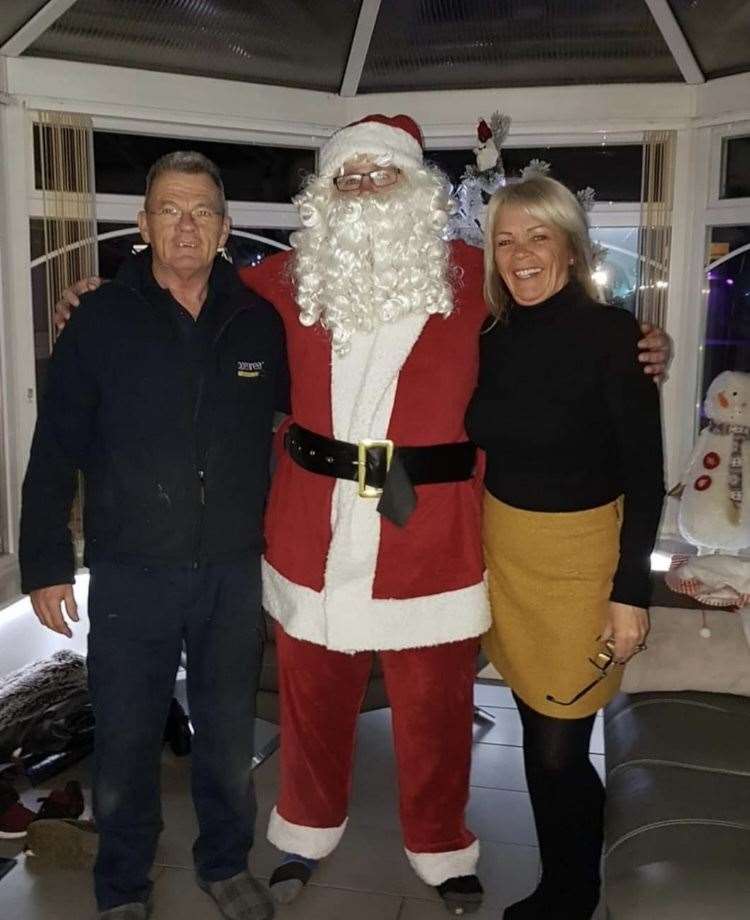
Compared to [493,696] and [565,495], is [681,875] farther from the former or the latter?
[493,696]

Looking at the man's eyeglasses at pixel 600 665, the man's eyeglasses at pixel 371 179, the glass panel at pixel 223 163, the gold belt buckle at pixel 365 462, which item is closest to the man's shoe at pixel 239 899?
the man's eyeglasses at pixel 600 665

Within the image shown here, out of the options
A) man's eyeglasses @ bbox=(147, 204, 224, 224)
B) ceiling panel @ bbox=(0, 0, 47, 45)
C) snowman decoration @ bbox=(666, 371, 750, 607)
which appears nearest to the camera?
man's eyeglasses @ bbox=(147, 204, 224, 224)

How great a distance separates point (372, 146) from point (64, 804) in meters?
1.93

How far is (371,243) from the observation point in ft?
6.39

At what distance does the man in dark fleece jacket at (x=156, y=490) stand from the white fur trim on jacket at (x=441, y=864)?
0.53 meters

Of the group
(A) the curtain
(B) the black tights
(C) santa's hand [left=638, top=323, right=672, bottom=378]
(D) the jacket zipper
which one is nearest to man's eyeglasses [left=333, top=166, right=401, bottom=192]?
(D) the jacket zipper

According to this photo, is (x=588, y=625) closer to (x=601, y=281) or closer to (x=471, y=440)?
(x=471, y=440)

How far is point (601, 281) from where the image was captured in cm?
189

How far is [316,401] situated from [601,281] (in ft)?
2.16

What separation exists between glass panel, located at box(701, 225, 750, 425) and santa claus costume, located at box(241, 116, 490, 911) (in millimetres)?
2745

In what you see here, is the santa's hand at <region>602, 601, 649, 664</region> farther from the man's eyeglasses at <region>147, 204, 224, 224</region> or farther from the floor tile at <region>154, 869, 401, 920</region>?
the man's eyeglasses at <region>147, 204, 224, 224</region>

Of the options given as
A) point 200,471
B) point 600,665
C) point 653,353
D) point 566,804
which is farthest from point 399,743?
point 653,353

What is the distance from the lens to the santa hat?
1977 millimetres

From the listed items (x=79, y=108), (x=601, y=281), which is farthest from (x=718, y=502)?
(x=79, y=108)
